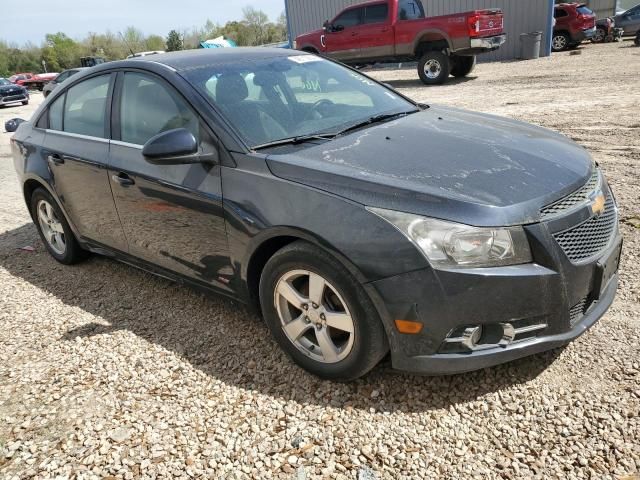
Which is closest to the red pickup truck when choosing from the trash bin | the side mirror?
the trash bin

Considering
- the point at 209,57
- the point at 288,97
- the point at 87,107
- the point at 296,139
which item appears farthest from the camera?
the point at 87,107

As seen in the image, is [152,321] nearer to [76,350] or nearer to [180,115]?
[76,350]

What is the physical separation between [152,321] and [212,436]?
133 cm

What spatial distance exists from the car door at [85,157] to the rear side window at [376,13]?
1336cm

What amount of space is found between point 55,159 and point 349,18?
46.8 ft

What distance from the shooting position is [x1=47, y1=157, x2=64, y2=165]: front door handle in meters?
4.14

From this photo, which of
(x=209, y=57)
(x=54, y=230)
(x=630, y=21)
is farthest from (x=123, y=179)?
(x=630, y=21)

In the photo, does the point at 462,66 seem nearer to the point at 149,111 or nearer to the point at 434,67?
the point at 434,67

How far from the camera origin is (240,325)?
3.47 m

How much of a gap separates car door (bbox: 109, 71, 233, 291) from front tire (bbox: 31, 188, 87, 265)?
109 cm

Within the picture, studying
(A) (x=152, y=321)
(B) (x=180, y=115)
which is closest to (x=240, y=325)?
(A) (x=152, y=321)

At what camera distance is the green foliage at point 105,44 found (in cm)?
5788

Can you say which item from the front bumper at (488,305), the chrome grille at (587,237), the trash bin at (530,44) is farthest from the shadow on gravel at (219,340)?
the trash bin at (530,44)

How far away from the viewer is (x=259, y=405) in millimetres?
2717
